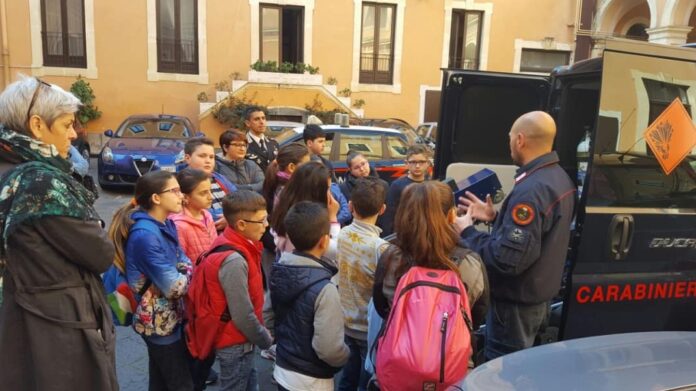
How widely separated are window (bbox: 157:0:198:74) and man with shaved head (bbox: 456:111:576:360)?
1607 cm

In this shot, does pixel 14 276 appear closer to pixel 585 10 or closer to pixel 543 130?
pixel 543 130

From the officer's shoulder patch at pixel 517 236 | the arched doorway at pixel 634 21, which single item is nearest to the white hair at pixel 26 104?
the officer's shoulder patch at pixel 517 236

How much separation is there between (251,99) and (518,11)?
10.2m

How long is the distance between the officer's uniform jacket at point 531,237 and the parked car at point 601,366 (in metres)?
0.43

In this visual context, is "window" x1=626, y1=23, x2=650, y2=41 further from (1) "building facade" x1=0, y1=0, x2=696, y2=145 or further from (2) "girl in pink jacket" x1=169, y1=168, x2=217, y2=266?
(2) "girl in pink jacket" x1=169, y1=168, x2=217, y2=266

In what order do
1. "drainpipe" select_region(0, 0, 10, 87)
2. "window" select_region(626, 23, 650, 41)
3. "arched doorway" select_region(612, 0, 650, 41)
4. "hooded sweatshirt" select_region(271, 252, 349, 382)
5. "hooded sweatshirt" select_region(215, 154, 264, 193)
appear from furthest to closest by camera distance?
"window" select_region(626, 23, 650, 41), "arched doorway" select_region(612, 0, 650, 41), "drainpipe" select_region(0, 0, 10, 87), "hooded sweatshirt" select_region(215, 154, 264, 193), "hooded sweatshirt" select_region(271, 252, 349, 382)

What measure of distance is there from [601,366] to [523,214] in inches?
31.7

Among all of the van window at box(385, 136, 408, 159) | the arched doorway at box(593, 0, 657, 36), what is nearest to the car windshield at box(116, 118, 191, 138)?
the van window at box(385, 136, 408, 159)

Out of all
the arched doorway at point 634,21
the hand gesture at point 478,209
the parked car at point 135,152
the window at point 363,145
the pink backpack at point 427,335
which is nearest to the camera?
the pink backpack at point 427,335

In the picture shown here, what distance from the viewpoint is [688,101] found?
2.80 m

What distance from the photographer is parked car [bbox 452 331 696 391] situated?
177 centimetres

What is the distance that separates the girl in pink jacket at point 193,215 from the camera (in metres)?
3.11

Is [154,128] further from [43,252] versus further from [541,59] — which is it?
[541,59]

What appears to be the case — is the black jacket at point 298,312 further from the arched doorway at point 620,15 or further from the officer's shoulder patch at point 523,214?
the arched doorway at point 620,15
